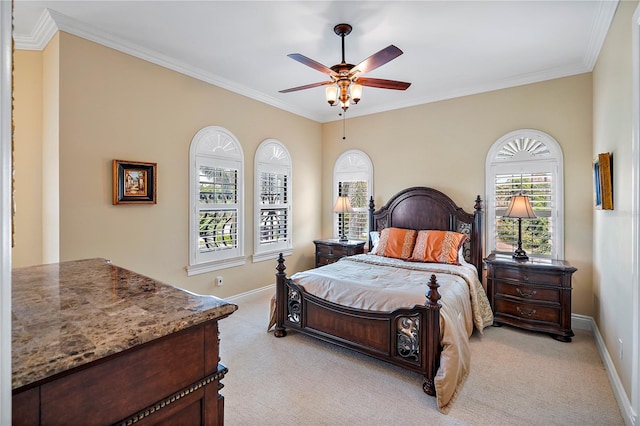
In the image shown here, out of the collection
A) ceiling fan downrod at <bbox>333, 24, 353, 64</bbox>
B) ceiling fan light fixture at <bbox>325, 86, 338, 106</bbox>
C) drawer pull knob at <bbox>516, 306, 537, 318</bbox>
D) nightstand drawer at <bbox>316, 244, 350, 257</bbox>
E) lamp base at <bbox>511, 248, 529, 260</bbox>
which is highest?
ceiling fan downrod at <bbox>333, 24, 353, 64</bbox>

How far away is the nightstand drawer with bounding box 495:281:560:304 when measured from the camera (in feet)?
11.1

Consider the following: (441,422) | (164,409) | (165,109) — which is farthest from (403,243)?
(164,409)

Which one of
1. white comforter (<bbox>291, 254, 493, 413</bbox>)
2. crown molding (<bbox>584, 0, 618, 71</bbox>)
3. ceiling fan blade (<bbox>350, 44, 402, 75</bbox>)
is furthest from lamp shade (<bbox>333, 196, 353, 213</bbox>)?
crown molding (<bbox>584, 0, 618, 71</bbox>)

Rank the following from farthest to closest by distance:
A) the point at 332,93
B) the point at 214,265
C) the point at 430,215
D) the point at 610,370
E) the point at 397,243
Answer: the point at 430,215 < the point at 397,243 < the point at 214,265 < the point at 332,93 < the point at 610,370

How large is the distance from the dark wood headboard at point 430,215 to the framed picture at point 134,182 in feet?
10.4

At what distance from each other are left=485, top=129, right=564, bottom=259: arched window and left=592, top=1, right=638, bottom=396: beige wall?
568 millimetres

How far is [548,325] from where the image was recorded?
3379 millimetres

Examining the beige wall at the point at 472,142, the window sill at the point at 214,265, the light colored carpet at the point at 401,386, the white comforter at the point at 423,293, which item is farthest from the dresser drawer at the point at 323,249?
the light colored carpet at the point at 401,386

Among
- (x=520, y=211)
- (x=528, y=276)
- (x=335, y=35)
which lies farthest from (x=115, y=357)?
(x=520, y=211)

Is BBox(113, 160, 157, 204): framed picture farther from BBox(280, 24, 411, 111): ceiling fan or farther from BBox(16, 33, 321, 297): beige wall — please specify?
BBox(280, 24, 411, 111): ceiling fan

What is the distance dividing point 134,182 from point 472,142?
14.1 ft

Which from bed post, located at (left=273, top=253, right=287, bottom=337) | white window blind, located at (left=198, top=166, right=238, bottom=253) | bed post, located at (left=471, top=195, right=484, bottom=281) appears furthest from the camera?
bed post, located at (left=471, top=195, right=484, bottom=281)

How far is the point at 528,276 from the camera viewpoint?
350cm

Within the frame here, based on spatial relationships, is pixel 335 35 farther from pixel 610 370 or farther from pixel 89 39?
pixel 610 370
